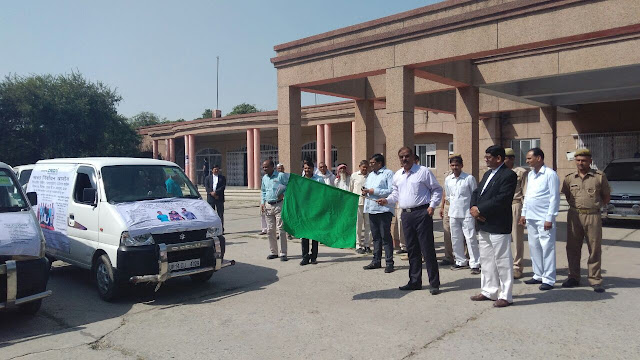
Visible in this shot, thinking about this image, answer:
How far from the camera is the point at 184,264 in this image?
6.60m

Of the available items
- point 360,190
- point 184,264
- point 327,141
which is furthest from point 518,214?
point 327,141

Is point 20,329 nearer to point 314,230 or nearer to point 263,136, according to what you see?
point 314,230

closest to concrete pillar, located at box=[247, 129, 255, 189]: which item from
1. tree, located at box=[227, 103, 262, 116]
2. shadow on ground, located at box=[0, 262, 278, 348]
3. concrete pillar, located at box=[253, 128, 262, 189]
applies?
concrete pillar, located at box=[253, 128, 262, 189]

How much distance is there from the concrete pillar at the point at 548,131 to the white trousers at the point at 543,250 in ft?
40.8

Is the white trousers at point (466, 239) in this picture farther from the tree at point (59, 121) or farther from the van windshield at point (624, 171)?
the tree at point (59, 121)

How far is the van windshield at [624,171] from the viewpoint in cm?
1307

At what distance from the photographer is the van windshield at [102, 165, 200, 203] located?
276 inches

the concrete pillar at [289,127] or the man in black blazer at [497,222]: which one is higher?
the concrete pillar at [289,127]

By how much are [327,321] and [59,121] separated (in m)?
32.1

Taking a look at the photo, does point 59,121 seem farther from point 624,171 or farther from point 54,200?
point 624,171

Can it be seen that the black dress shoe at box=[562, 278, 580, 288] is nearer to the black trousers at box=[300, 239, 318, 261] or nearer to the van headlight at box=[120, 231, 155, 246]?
the black trousers at box=[300, 239, 318, 261]

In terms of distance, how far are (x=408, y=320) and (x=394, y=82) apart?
5936mm

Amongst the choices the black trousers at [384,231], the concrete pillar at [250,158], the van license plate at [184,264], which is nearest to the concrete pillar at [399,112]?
the black trousers at [384,231]

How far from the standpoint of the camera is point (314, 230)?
8133 millimetres
